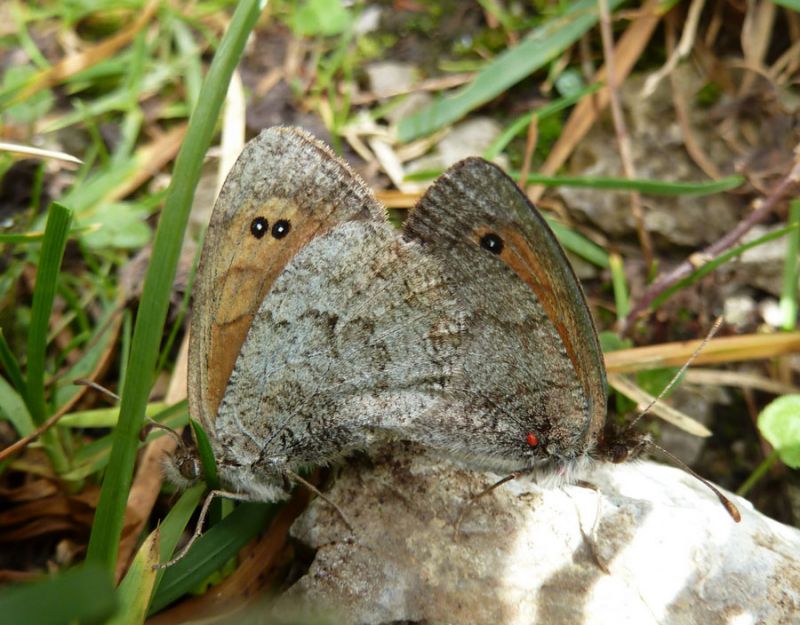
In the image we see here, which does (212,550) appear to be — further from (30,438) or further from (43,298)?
(43,298)

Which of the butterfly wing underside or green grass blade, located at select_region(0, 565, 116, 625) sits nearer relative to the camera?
green grass blade, located at select_region(0, 565, 116, 625)

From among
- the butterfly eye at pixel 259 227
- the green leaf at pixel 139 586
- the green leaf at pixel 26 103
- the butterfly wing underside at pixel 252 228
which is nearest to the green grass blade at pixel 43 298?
the butterfly wing underside at pixel 252 228

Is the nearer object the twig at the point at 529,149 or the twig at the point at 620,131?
the twig at the point at 529,149

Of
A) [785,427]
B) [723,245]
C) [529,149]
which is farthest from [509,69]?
[785,427]

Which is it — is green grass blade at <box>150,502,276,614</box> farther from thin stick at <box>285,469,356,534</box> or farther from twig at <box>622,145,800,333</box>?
twig at <box>622,145,800,333</box>

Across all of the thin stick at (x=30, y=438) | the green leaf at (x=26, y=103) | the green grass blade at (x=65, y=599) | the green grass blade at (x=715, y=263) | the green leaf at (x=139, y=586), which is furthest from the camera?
the green leaf at (x=26, y=103)

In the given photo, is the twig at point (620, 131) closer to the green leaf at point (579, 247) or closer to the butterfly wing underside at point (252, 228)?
the green leaf at point (579, 247)

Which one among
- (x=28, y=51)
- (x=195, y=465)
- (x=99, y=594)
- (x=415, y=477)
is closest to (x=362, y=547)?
(x=415, y=477)

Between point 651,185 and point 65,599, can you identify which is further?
point 651,185

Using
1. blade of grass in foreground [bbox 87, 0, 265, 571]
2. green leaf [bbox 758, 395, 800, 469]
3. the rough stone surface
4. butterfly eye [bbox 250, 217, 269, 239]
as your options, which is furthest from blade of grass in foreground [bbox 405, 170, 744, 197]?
blade of grass in foreground [bbox 87, 0, 265, 571]
